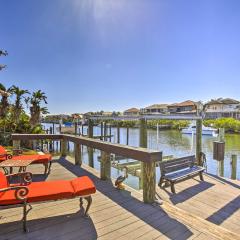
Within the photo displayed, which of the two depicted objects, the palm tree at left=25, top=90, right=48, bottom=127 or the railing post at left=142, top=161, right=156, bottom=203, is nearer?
the railing post at left=142, top=161, right=156, bottom=203

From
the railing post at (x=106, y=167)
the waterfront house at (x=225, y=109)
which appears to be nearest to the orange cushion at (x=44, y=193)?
the railing post at (x=106, y=167)

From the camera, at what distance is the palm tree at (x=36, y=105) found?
19.8 m

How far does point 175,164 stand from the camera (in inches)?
221

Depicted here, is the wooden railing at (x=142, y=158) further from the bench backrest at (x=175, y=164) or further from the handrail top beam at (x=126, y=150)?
the bench backrest at (x=175, y=164)

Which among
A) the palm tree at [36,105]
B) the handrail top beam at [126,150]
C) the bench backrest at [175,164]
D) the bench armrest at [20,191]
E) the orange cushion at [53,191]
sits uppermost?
the palm tree at [36,105]

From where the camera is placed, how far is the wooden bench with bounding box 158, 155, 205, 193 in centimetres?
521

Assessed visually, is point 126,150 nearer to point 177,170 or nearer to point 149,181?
point 149,181

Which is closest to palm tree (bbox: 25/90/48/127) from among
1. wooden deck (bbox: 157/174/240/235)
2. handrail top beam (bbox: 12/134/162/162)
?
handrail top beam (bbox: 12/134/162/162)

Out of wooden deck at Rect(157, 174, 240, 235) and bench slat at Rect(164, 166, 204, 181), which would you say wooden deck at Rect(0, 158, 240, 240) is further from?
bench slat at Rect(164, 166, 204, 181)

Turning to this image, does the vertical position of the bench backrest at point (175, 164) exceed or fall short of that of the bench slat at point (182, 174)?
it exceeds it

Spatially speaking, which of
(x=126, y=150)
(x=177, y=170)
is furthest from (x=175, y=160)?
(x=126, y=150)

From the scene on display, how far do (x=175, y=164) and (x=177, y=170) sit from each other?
20 centimetres

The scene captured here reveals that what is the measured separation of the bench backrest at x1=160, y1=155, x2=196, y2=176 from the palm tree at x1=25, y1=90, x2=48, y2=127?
1645 cm

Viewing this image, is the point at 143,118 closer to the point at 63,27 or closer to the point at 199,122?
the point at 199,122
